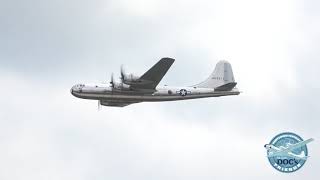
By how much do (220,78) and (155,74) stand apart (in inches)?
608

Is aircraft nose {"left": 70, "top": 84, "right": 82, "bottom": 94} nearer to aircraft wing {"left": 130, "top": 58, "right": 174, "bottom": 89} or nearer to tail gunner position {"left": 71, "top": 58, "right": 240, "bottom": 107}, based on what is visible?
tail gunner position {"left": 71, "top": 58, "right": 240, "bottom": 107}

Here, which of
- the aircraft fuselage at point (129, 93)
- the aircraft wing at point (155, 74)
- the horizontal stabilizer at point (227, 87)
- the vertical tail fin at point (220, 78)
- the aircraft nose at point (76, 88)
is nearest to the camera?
the aircraft wing at point (155, 74)

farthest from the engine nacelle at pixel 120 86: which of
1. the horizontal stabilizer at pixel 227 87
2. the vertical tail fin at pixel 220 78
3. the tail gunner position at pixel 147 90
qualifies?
the horizontal stabilizer at pixel 227 87

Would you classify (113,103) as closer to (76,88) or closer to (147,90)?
(76,88)

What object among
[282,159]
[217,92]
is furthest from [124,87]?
[282,159]

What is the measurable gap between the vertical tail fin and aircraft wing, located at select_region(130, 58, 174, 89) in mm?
10291

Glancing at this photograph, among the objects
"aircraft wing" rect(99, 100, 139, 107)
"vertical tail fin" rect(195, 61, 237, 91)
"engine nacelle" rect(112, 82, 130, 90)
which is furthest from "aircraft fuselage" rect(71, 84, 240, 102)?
"aircraft wing" rect(99, 100, 139, 107)

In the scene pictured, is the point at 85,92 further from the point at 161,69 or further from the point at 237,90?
the point at 237,90

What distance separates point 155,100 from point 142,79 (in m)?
5.52

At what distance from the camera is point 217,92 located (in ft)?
344

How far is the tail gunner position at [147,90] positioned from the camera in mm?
98125

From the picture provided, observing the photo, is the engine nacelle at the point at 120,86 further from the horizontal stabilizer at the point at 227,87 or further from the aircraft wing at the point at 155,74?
the horizontal stabilizer at the point at 227,87

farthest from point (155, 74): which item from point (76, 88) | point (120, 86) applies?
point (76, 88)

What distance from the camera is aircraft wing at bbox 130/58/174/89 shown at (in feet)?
310
